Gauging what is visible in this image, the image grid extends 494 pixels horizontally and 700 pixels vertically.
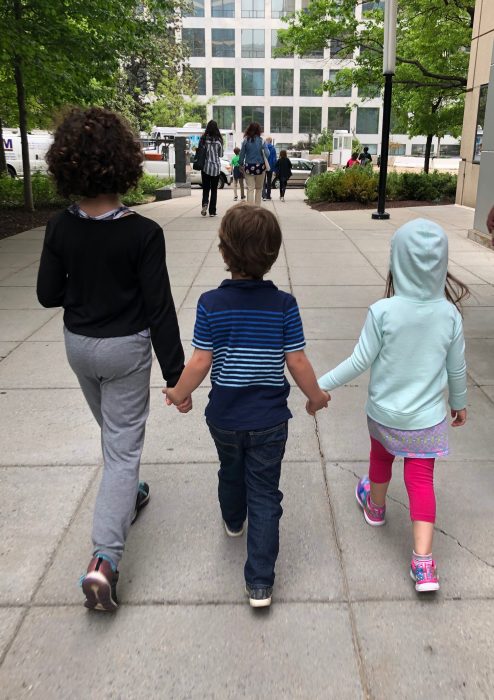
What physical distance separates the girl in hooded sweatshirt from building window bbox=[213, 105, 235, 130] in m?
76.0

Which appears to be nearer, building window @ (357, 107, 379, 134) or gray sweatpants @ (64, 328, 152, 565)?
gray sweatpants @ (64, 328, 152, 565)

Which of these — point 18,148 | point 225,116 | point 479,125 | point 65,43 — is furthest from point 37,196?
point 225,116

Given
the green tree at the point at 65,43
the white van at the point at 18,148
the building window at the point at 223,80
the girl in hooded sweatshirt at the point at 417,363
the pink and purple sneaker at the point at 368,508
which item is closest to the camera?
the girl in hooded sweatshirt at the point at 417,363

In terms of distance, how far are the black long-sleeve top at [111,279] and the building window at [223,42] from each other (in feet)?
257

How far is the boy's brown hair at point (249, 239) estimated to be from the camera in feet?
7.30

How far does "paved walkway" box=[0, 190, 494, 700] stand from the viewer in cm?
214

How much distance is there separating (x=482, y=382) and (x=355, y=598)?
2683 mm

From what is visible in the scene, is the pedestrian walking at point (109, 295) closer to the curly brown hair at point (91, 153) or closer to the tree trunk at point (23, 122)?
the curly brown hair at point (91, 153)

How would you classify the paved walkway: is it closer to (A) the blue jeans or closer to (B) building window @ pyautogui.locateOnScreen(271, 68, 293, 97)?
(A) the blue jeans

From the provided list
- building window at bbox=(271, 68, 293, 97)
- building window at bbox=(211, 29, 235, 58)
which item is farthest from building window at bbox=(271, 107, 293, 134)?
building window at bbox=(211, 29, 235, 58)

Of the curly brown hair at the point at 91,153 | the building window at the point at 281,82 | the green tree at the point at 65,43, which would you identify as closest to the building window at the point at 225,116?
the building window at the point at 281,82

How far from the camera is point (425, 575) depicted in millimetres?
2488

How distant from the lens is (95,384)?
2.56m

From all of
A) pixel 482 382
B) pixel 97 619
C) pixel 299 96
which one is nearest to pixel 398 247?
pixel 97 619
